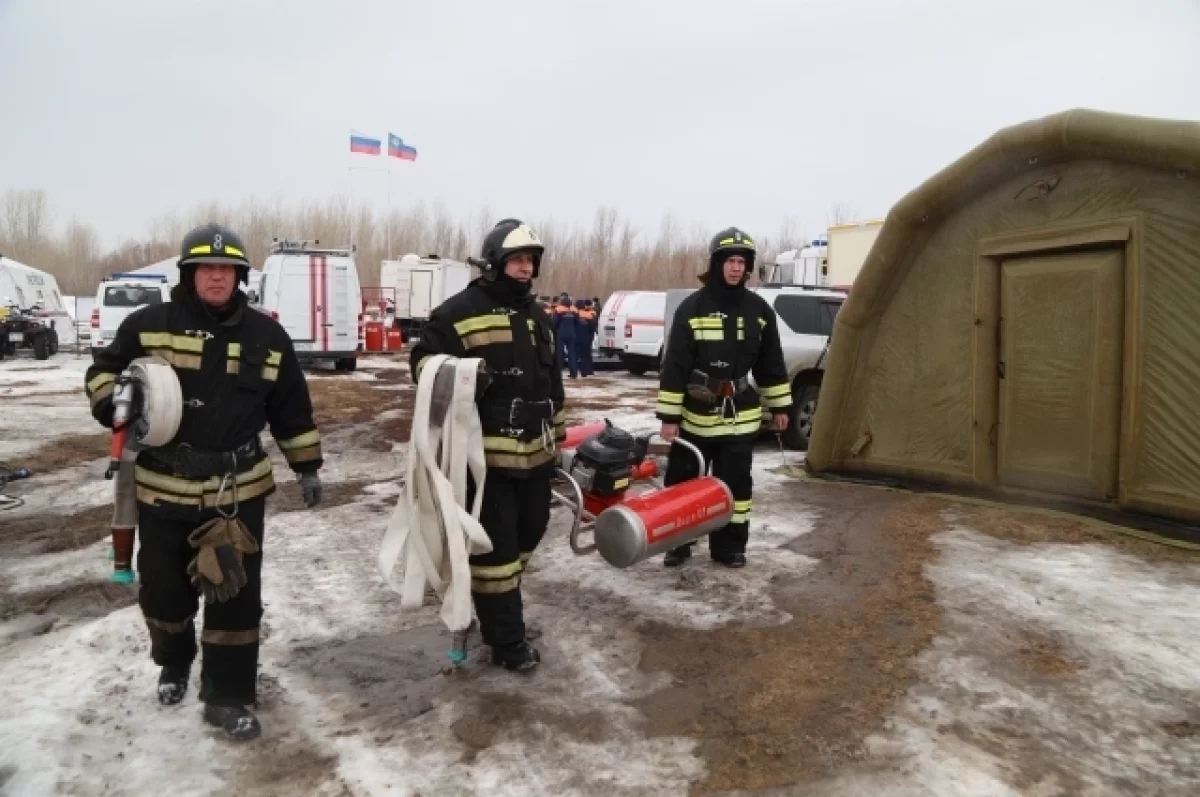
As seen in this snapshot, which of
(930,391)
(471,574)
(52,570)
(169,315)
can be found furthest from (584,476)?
(930,391)

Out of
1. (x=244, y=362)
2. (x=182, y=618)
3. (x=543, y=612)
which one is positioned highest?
(x=244, y=362)

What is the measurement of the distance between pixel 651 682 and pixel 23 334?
72.7ft

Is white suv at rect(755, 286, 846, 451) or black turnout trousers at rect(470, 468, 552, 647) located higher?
white suv at rect(755, 286, 846, 451)

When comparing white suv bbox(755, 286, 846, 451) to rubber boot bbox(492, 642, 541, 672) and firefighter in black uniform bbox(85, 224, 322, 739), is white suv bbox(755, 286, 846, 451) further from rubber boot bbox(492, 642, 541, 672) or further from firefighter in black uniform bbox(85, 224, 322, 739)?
firefighter in black uniform bbox(85, 224, 322, 739)

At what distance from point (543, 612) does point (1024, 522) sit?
13.1ft

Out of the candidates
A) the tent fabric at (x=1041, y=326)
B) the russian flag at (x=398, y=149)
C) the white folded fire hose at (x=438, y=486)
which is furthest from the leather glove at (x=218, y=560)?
the russian flag at (x=398, y=149)

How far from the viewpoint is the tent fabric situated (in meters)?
5.68

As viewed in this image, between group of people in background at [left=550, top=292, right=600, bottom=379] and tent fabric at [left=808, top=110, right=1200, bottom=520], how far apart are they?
32.9ft

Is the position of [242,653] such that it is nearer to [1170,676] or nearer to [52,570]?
[52,570]

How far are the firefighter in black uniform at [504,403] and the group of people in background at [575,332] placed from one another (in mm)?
13482

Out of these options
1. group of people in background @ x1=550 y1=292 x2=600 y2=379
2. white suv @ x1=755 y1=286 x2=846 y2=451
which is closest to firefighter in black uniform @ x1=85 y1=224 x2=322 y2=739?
white suv @ x1=755 y1=286 x2=846 y2=451

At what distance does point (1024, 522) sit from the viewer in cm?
627

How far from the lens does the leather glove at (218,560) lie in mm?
3123

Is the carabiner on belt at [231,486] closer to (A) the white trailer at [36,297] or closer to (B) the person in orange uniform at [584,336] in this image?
(B) the person in orange uniform at [584,336]
